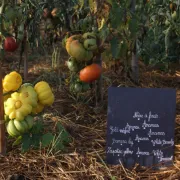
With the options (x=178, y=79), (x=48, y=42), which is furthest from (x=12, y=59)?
(x=178, y=79)

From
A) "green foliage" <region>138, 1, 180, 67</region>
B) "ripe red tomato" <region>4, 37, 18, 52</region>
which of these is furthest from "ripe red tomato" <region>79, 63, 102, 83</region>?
"green foliage" <region>138, 1, 180, 67</region>

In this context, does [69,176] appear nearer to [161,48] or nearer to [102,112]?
[102,112]

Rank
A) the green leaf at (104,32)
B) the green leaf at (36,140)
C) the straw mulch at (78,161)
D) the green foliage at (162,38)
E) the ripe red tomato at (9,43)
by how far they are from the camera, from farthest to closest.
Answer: the green foliage at (162,38) < the ripe red tomato at (9,43) < the green leaf at (104,32) < the green leaf at (36,140) < the straw mulch at (78,161)

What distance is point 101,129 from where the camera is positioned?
2.18m

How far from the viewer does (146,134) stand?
1.79 meters

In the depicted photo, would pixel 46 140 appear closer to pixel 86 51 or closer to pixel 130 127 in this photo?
pixel 130 127

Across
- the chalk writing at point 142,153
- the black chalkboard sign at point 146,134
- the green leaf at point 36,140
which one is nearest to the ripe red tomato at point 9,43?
the green leaf at point 36,140

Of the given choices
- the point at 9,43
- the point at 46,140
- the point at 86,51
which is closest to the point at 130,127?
the point at 46,140

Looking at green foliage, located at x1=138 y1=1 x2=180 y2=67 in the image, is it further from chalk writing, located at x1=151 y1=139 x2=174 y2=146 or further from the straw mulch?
chalk writing, located at x1=151 y1=139 x2=174 y2=146

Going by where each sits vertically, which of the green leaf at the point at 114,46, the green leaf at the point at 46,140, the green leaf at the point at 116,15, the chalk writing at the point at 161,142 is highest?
the green leaf at the point at 116,15

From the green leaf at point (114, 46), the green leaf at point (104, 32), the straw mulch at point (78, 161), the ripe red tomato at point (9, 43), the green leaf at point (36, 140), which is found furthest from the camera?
the ripe red tomato at point (9, 43)

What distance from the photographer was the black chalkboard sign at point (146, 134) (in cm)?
179

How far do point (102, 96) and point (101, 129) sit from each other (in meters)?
0.31

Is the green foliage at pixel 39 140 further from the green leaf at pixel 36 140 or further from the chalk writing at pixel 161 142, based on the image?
the chalk writing at pixel 161 142
